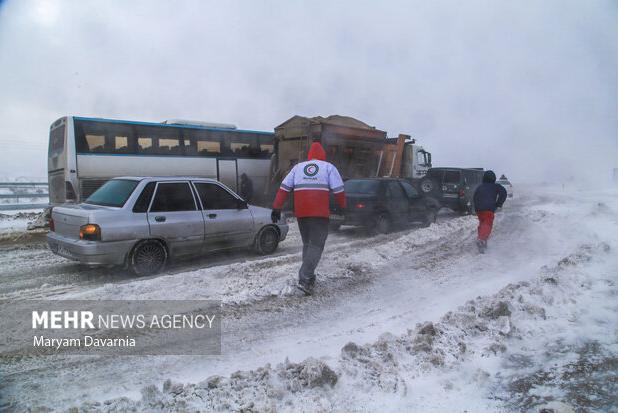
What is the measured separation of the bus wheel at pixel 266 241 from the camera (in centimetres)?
652

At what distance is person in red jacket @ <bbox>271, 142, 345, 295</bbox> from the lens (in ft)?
14.0

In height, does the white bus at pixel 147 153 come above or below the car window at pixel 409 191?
above

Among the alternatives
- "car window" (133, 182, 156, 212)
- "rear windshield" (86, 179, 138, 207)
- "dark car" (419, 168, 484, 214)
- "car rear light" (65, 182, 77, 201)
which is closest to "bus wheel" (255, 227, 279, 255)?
"car window" (133, 182, 156, 212)

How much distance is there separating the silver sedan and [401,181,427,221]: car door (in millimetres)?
4871

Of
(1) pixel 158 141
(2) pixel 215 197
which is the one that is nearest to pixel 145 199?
(2) pixel 215 197

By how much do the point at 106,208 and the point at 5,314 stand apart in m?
1.70

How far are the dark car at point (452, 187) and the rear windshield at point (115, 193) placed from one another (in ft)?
34.3

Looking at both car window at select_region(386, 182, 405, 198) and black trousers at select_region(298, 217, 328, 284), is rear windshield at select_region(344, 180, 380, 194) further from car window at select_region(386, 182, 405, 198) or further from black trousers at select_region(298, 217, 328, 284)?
black trousers at select_region(298, 217, 328, 284)

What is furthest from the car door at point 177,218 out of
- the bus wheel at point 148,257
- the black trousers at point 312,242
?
the black trousers at point 312,242

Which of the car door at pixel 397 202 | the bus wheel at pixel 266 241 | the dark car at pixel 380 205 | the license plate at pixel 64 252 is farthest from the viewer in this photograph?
the car door at pixel 397 202

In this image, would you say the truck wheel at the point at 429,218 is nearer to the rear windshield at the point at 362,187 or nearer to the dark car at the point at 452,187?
the rear windshield at the point at 362,187

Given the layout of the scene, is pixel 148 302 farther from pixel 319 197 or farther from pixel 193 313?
pixel 319 197

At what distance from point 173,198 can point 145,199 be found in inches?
15.6

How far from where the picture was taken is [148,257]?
520 cm
